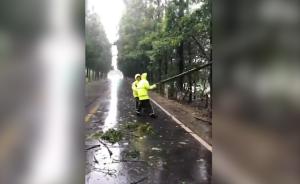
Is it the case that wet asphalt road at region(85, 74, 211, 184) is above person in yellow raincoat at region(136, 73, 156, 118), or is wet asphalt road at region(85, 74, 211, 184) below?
below

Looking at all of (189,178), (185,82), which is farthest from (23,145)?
(185,82)

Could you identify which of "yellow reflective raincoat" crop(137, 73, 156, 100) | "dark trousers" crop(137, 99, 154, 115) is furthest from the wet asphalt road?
"dark trousers" crop(137, 99, 154, 115)

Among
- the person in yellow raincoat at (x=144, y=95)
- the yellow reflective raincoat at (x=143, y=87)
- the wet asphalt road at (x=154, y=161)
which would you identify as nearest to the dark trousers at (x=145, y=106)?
the person in yellow raincoat at (x=144, y=95)

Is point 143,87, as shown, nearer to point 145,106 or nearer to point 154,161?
point 145,106

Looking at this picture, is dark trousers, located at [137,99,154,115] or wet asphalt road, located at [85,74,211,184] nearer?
wet asphalt road, located at [85,74,211,184]

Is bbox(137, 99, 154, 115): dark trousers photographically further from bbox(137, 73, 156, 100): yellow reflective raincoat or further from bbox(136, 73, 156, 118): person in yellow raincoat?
bbox(137, 73, 156, 100): yellow reflective raincoat

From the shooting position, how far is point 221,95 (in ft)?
5.86

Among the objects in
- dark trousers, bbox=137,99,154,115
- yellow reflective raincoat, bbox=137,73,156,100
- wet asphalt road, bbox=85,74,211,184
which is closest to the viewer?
wet asphalt road, bbox=85,74,211,184

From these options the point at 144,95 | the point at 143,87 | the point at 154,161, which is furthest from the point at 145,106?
the point at 154,161

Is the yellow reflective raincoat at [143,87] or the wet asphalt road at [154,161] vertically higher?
the yellow reflective raincoat at [143,87]

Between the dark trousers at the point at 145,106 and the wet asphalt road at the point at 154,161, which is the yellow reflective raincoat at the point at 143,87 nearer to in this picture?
the dark trousers at the point at 145,106

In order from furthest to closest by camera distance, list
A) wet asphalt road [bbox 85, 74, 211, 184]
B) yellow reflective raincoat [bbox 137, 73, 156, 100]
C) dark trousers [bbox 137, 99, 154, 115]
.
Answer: dark trousers [bbox 137, 99, 154, 115], yellow reflective raincoat [bbox 137, 73, 156, 100], wet asphalt road [bbox 85, 74, 211, 184]

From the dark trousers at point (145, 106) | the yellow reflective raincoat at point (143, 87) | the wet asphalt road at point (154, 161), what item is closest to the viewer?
the wet asphalt road at point (154, 161)

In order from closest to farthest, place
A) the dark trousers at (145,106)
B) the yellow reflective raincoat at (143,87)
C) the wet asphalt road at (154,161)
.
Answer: the wet asphalt road at (154,161) → the yellow reflective raincoat at (143,87) → the dark trousers at (145,106)
